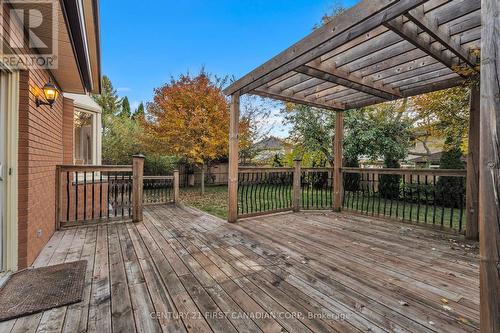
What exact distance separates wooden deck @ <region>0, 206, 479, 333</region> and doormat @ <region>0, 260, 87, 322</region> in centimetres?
8

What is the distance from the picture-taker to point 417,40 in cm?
233

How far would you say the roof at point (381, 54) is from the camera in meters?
2.02

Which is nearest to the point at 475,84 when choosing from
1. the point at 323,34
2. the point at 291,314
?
the point at 323,34

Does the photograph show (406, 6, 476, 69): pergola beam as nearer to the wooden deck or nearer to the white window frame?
the wooden deck

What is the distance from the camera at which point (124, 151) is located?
36.0 ft

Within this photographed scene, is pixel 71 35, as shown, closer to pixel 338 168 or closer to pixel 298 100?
pixel 298 100

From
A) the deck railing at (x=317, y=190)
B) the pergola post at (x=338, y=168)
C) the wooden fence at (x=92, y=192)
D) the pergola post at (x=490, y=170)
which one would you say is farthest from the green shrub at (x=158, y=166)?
the pergola post at (x=490, y=170)

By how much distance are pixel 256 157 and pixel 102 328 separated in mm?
11963

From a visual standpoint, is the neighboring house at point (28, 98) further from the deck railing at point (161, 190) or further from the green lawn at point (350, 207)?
the deck railing at point (161, 190)

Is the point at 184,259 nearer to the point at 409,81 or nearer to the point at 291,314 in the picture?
the point at 291,314

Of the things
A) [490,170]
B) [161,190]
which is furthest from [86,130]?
[490,170]

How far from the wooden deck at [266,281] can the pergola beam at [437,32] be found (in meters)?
2.31

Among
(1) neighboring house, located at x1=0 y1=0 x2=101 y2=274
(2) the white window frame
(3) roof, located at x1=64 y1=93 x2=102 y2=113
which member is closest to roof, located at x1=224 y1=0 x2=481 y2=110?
(1) neighboring house, located at x1=0 y1=0 x2=101 y2=274

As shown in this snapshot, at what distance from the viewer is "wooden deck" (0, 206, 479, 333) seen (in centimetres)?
150
